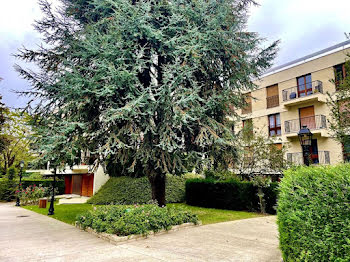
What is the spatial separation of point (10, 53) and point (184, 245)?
10.4 m

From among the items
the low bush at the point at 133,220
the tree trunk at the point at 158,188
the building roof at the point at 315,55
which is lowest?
the low bush at the point at 133,220

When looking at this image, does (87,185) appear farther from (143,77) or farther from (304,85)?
(304,85)

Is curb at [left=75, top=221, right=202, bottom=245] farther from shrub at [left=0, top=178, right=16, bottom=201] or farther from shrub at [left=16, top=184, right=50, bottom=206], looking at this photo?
shrub at [left=0, top=178, right=16, bottom=201]

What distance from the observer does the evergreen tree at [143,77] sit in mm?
7938

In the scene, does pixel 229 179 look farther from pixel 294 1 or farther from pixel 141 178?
pixel 294 1

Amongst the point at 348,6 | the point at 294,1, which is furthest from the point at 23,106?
the point at 348,6

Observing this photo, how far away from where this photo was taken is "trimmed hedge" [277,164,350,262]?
2.98 metres

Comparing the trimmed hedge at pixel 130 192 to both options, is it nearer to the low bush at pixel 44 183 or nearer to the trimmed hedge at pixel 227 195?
the trimmed hedge at pixel 227 195

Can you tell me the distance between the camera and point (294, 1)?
33.1ft

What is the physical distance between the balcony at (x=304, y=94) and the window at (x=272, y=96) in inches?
38.0

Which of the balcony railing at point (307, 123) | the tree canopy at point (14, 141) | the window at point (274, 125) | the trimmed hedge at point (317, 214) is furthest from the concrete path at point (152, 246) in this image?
the tree canopy at point (14, 141)

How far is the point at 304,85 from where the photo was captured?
1853 centimetres

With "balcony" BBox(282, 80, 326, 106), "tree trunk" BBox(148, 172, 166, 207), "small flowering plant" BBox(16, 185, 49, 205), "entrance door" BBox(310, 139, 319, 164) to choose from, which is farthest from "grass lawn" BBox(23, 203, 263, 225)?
"balcony" BBox(282, 80, 326, 106)

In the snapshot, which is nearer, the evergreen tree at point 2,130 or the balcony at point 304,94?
the balcony at point 304,94
